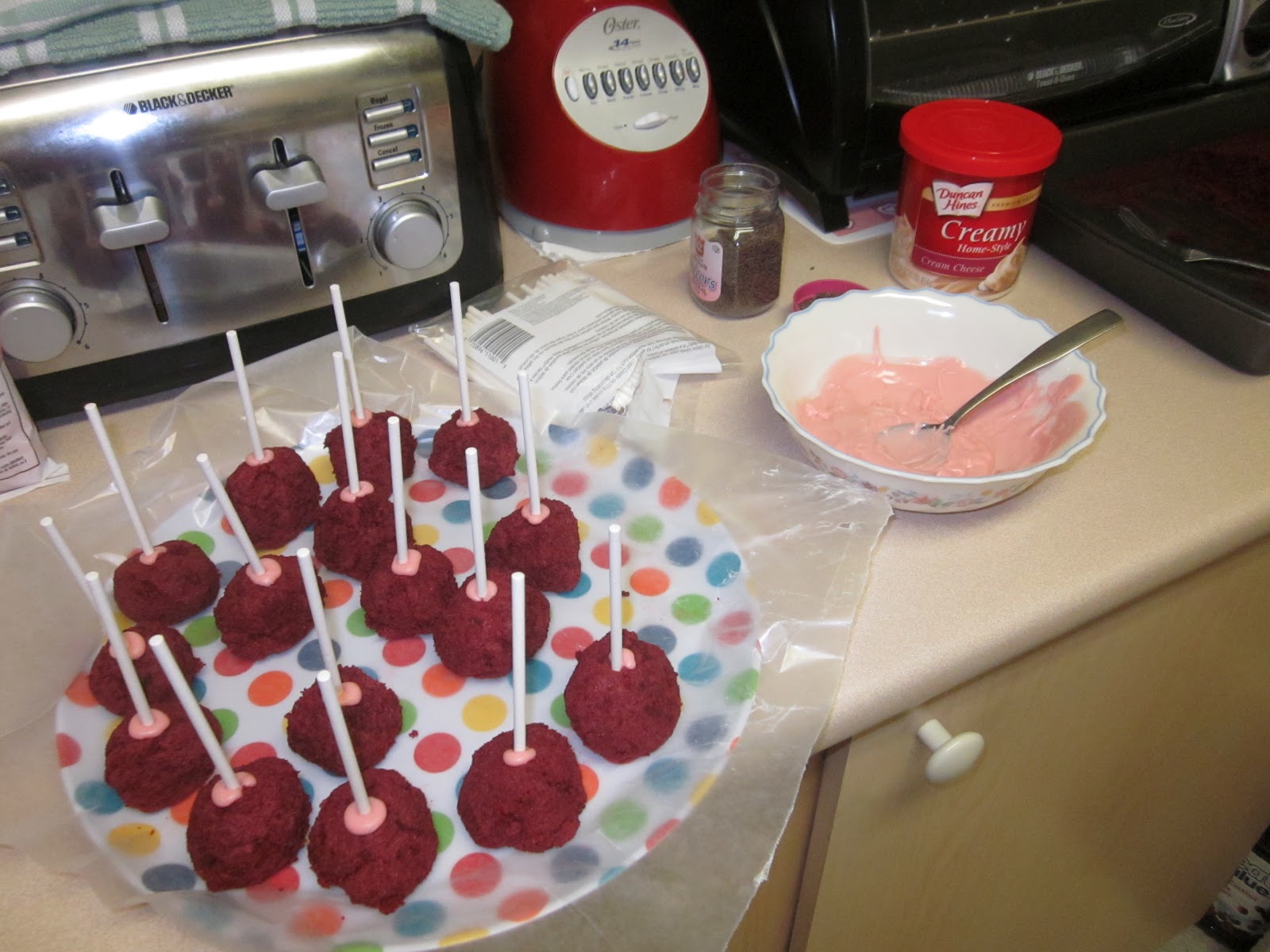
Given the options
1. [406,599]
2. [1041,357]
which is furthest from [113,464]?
[1041,357]

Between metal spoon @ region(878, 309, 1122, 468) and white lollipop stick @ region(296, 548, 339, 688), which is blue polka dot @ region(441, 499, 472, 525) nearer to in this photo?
white lollipop stick @ region(296, 548, 339, 688)

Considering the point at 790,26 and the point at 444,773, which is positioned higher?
the point at 790,26

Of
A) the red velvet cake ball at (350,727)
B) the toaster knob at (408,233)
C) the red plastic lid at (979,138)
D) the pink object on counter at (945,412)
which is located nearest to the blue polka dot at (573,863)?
the red velvet cake ball at (350,727)

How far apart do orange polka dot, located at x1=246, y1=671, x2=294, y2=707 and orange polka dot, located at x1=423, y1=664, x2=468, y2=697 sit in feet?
0.24

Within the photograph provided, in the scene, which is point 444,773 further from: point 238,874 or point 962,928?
point 962,928

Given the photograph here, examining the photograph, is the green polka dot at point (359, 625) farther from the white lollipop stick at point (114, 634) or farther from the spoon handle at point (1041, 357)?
the spoon handle at point (1041, 357)

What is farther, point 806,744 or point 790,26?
point 790,26

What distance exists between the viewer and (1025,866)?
867 mm

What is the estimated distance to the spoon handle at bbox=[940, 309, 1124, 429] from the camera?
2.16ft

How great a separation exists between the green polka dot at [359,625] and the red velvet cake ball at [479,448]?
0.12 m

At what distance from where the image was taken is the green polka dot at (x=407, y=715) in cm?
52

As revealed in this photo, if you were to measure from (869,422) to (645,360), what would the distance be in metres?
0.17

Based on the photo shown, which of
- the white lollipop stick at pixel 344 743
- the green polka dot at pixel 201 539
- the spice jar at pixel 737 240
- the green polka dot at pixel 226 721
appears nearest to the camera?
the white lollipop stick at pixel 344 743

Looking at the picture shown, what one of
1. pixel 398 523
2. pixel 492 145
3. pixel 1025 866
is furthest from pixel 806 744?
pixel 492 145
